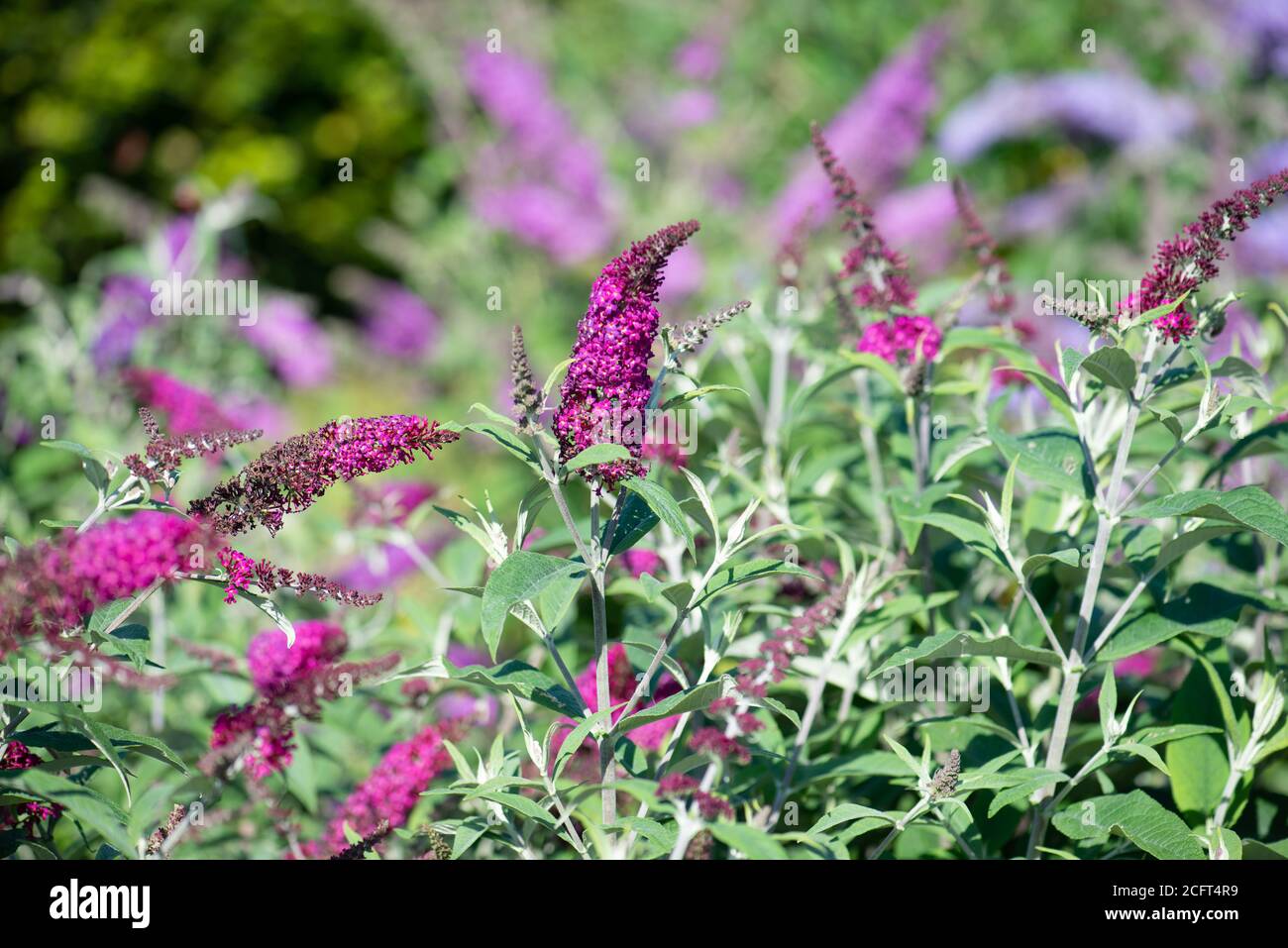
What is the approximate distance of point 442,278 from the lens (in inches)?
227

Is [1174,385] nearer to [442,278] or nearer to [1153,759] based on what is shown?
[1153,759]

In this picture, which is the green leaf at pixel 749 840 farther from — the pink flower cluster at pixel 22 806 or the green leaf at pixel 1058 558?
the pink flower cluster at pixel 22 806

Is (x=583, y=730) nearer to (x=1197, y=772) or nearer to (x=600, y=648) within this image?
(x=600, y=648)

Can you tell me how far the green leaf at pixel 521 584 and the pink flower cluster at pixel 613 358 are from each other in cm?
12

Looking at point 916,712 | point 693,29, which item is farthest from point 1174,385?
point 693,29

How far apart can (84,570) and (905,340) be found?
127 centimetres

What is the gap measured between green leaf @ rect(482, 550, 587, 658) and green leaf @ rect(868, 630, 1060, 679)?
1.42ft

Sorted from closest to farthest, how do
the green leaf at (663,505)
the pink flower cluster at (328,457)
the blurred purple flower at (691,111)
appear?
the green leaf at (663,505) < the pink flower cluster at (328,457) < the blurred purple flower at (691,111)

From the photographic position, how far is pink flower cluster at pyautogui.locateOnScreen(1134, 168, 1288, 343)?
58.1 inches

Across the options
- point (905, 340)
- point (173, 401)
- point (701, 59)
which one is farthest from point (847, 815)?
point (701, 59)

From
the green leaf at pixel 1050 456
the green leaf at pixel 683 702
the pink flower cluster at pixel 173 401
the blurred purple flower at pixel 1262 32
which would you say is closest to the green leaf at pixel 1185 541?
the green leaf at pixel 1050 456

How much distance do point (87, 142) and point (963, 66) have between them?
5.88 metres

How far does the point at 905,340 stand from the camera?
6.18ft

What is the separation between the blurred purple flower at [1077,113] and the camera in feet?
A: 15.7
